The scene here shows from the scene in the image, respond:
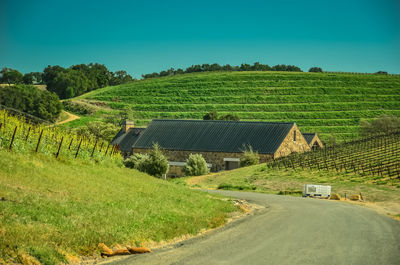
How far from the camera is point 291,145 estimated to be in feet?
215

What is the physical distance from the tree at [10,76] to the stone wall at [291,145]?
13720 centimetres

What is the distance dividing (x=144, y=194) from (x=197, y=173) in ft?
122

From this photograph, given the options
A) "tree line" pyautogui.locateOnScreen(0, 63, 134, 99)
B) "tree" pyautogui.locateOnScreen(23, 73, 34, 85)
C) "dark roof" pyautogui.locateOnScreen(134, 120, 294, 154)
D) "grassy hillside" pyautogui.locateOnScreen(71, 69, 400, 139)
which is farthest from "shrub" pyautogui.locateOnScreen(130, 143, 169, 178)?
"tree" pyautogui.locateOnScreen(23, 73, 34, 85)

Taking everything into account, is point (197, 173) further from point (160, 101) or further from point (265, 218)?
point (160, 101)

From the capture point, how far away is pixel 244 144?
6325 cm

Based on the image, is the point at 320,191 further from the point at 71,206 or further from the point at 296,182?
the point at 71,206

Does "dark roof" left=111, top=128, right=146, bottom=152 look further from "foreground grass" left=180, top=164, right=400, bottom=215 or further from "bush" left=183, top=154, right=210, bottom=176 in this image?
"foreground grass" left=180, top=164, right=400, bottom=215

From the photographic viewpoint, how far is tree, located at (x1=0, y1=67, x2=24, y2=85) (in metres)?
172

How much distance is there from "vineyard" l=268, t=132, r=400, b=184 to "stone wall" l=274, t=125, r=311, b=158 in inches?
232

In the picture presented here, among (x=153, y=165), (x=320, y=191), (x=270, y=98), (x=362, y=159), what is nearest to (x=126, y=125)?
(x=153, y=165)

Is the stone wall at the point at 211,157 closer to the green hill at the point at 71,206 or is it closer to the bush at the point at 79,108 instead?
the green hill at the point at 71,206

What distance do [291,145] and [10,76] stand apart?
465 feet

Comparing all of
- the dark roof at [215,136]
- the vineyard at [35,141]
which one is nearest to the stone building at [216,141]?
the dark roof at [215,136]

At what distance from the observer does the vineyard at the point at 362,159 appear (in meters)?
41.0
